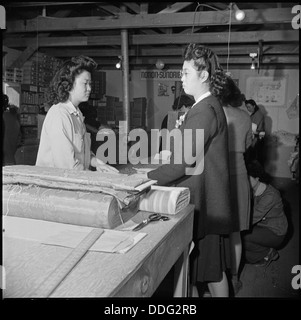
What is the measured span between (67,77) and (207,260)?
997mm

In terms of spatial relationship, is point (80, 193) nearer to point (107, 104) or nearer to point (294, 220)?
point (294, 220)

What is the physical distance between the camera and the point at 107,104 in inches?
252

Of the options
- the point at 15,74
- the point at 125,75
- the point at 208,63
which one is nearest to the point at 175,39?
the point at 125,75

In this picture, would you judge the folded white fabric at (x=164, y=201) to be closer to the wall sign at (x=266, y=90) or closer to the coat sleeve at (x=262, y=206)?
the coat sleeve at (x=262, y=206)

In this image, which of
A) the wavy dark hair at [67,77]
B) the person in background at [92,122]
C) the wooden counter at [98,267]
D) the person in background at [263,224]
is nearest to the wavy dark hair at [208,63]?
the wavy dark hair at [67,77]

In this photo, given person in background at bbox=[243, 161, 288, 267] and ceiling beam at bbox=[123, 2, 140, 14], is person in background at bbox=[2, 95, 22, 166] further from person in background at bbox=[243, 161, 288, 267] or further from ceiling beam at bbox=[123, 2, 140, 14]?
ceiling beam at bbox=[123, 2, 140, 14]

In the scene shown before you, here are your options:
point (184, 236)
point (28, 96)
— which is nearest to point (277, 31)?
point (28, 96)

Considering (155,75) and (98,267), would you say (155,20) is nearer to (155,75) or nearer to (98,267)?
(155,75)

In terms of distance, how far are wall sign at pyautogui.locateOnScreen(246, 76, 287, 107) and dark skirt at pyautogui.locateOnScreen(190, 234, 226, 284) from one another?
5.61 m

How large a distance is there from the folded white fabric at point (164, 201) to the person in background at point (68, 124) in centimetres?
51

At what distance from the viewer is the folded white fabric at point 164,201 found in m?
0.98

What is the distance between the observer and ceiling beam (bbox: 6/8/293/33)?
3.61 m

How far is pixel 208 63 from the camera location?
56.2 inches

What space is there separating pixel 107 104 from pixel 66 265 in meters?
5.89
